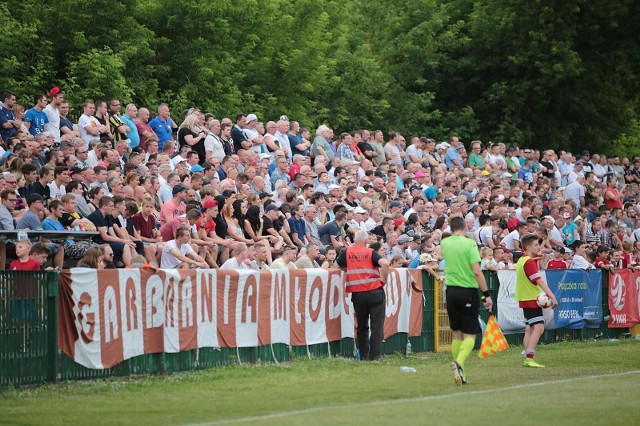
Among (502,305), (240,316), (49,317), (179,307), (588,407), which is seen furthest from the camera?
(502,305)

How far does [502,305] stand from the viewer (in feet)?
83.4

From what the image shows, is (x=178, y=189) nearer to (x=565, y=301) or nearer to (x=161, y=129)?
(x=161, y=129)

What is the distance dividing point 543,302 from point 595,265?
1010cm

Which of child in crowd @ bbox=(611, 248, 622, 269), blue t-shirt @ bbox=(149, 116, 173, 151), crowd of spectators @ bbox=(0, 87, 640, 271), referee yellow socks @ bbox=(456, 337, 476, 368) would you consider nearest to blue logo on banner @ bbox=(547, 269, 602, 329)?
crowd of spectators @ bbox=(0, 87, 640, 271)

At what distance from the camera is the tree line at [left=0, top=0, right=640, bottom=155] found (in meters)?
Result: 32.8

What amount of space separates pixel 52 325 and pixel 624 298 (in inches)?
716

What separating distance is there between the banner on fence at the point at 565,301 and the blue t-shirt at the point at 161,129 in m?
7.92

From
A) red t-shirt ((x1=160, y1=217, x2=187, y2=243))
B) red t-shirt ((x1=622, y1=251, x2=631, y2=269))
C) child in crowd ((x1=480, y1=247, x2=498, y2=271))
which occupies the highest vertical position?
red t-shirt ((x1=160, y1=217, x2=187, y2=243))

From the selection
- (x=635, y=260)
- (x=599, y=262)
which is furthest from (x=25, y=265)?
(x=635, y=260)

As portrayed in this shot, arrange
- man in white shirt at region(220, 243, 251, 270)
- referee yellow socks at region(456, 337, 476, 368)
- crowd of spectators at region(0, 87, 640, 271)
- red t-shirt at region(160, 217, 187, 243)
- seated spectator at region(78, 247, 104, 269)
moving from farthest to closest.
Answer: red t-shirt at region(160, 217, 187, 243)
man in white shirt at region(220, 243, 251, 270)
crowd of spectators at region(0, 87, 640, 271)
seated spectator at region(78, 247, 104, 269)
referee yellow socks at region(456, 337, 476, 368)

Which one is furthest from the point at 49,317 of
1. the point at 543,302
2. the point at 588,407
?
the point at 543,302

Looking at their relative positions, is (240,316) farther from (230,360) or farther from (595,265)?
(595,265)

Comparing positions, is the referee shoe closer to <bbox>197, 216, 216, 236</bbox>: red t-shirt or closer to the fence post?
the fence post

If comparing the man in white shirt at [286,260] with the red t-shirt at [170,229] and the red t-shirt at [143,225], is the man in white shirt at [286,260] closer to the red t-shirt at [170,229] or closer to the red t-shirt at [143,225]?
the red t-shirt at [170,229]
